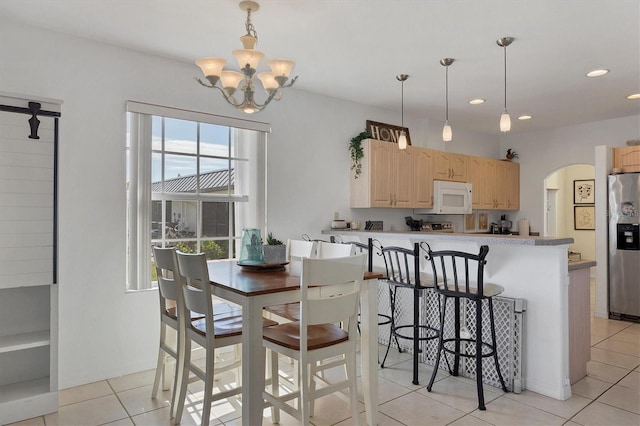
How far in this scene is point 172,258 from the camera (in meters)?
2.38

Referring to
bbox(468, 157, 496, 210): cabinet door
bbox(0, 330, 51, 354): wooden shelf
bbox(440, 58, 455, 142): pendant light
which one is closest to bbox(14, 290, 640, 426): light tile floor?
bbox(0, 330, 51, 354): wooden shelf

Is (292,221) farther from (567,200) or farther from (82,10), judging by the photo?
(567,200)

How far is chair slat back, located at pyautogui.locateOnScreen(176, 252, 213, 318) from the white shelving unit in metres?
0.97

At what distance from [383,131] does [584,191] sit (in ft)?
16.9

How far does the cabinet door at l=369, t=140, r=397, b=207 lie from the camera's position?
4.55 meters

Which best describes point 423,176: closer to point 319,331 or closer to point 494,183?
point 494,183

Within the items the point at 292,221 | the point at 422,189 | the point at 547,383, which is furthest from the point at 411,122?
the point at 547,383

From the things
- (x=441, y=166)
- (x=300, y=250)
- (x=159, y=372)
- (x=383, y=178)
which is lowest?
(x=159, y=372)

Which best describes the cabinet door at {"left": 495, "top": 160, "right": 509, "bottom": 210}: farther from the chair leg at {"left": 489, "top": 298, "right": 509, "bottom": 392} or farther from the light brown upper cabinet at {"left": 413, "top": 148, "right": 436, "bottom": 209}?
the chair leg at {"left": 489, "top": 298, "right": 509, "bottom": 392}

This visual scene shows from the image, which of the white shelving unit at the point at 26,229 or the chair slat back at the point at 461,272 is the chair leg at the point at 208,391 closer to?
the white shelving unit at the point at 26,229

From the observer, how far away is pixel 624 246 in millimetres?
4730

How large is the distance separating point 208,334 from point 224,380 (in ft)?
3.43

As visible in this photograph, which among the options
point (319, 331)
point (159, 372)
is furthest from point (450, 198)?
point (159, 372)

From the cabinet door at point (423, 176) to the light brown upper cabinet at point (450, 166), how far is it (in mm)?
115
